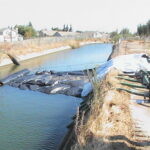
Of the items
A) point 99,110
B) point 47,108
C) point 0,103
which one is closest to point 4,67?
point 0,103

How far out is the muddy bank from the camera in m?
16.7

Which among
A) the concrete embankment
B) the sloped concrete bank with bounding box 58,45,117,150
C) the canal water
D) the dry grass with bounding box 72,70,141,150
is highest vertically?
the dry grass with bounding box 72,70,141,150

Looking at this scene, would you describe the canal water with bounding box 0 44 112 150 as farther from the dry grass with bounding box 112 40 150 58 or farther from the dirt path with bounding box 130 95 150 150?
the dry grass with bounding box 112 40 150 58

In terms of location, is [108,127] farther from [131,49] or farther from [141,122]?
[131,49]

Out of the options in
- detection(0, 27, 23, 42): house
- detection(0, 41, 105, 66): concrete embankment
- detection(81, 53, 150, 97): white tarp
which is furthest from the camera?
detection(0, 27, 23, 42): house

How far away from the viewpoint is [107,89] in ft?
38.6

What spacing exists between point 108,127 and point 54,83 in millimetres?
10421

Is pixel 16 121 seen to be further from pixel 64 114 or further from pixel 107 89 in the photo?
pixel 107 89

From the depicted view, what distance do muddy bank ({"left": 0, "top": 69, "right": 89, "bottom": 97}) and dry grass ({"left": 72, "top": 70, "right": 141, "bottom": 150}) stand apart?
228 inches

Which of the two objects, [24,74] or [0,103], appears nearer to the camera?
[0,103]

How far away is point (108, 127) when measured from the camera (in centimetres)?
793

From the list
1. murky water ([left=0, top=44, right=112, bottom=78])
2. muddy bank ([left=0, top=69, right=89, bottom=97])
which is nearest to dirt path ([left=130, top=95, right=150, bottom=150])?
muddy bank ([left=0, top=69, right=89, bottom=97])

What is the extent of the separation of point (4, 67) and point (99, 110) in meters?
22.1

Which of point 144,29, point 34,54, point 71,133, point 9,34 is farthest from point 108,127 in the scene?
point 9,34
